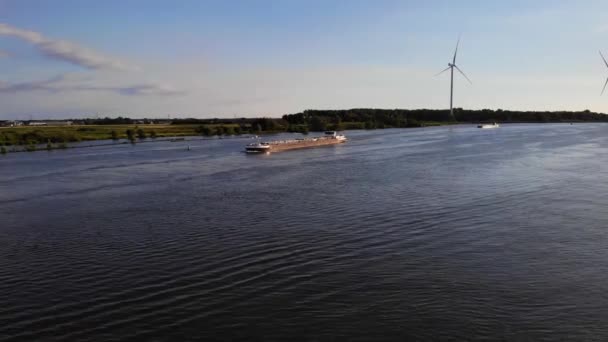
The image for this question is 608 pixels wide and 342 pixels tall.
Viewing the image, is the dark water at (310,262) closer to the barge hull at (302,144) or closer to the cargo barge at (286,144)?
the cargo barge at (286,144)

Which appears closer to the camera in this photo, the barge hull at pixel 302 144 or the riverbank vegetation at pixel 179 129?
the barge hull at pixel 302 144

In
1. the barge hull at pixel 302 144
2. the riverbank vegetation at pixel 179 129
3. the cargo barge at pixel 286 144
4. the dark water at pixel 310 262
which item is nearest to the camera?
the dark water at pixel 310 262

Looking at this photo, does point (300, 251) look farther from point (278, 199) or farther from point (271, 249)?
point (278, 199)

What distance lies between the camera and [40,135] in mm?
87125

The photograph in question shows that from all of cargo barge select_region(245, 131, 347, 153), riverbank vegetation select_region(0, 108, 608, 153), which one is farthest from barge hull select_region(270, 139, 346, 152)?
riverbank vegetation select_region(0, 108, 608, 153)

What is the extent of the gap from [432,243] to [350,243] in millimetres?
2867

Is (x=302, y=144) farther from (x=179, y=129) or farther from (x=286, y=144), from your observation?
(x=179, y=129)

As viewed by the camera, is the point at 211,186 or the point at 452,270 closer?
the point at 452,270

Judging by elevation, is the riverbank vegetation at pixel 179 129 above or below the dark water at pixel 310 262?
above

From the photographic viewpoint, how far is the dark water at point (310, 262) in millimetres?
11511

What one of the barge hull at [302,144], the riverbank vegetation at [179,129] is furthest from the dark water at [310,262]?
the riverbank vegetation at [179,129]

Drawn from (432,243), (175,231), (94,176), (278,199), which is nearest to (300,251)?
(432,243)

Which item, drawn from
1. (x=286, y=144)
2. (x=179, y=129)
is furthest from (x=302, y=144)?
(x=179, y=129)

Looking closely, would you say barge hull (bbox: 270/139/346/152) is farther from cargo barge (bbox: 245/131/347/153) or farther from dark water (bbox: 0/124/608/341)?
dark water (bbox: 0/124/608/341)
